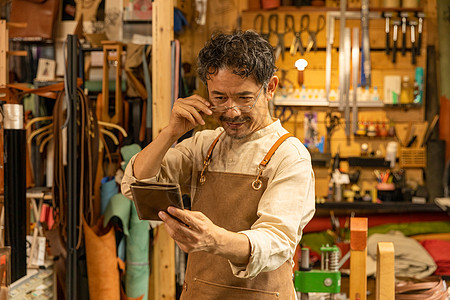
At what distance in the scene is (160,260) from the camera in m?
2.75

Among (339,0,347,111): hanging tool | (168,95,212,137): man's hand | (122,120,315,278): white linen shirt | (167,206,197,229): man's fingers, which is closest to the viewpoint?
(167,206,197,229): man's fingers

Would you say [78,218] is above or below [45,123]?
below

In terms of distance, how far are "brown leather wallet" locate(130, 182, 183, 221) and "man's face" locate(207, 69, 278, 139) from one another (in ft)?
0.88

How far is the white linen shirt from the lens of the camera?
133 centimetres

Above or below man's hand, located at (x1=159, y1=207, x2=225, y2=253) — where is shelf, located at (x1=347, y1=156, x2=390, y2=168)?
below

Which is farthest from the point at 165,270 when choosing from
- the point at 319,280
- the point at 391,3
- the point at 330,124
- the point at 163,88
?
the point at 391,3

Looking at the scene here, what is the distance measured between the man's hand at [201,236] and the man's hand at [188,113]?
0.91ft

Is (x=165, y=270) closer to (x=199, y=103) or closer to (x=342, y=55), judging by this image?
(x=199, y=103)

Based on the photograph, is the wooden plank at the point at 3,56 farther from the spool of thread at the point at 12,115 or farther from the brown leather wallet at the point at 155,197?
the brown leather wallet at the point at 155,197

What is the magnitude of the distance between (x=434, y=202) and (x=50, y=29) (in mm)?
3089

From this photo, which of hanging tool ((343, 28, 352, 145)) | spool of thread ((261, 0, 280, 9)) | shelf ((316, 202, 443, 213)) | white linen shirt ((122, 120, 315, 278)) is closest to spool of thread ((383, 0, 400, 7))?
hanging tool ((343, 28, 352, 145))

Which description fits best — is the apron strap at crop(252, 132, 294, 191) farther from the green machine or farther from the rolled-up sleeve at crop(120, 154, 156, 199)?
the green machine

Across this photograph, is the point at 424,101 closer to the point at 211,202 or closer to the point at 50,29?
the point at 50,29

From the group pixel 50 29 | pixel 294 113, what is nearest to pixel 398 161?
pixel 294 113
